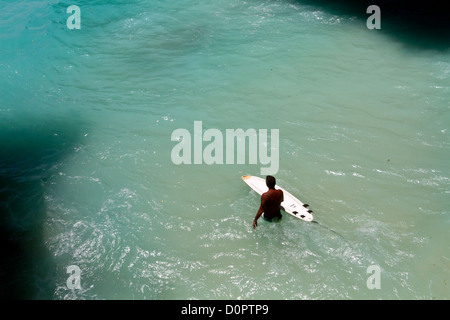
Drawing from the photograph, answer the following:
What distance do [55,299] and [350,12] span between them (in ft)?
42.3

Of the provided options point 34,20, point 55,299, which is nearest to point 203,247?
point 55,299

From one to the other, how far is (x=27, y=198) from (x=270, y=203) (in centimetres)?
486

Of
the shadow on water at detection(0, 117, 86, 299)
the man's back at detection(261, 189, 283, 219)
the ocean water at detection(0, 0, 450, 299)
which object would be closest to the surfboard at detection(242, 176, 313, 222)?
the ocean water at detection(0, 0, 450, 299)

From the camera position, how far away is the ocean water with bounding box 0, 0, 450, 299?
16.3 feet

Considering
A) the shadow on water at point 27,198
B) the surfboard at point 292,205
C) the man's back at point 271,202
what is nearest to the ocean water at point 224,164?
the shadow on water at point 27,198

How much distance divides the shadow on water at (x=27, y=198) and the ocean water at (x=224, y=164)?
0.11ft

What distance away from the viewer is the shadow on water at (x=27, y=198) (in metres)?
5.03

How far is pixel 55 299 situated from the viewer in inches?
187

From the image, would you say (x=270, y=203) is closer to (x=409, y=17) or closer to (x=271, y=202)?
(x=271, y=202)

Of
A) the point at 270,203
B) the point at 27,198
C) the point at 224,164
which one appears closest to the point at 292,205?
the point at 270,203

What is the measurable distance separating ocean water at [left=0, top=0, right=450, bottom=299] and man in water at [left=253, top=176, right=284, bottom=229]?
0.80ft

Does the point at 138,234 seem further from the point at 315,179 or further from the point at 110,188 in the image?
the point at 315,179

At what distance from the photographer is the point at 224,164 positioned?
22.5ft

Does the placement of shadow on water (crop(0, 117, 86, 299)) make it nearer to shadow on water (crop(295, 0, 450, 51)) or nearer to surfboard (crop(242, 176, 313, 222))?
surfboard (crop(242, 176, 313, 222))
